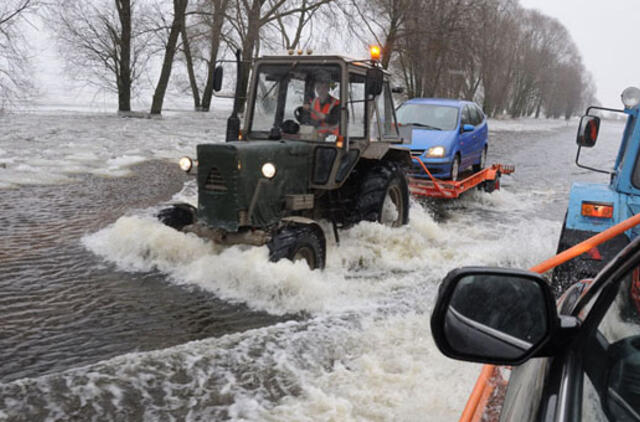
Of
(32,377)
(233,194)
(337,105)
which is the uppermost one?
(337,105)

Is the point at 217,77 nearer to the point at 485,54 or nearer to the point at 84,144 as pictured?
the point at 84,144

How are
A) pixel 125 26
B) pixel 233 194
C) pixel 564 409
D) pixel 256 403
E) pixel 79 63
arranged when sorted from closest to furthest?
pixel 564 409
pixel 256 403
pixel 233 194
pixel 125 26
pixel 79 63

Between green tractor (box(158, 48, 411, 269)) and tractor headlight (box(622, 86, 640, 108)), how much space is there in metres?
2.30

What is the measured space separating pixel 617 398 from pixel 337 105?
5.54m

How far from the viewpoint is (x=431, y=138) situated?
10906mm

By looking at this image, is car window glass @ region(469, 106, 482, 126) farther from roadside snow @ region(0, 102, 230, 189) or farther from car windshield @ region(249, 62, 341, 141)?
roadside snow @ region(0, 102, 230, 189)

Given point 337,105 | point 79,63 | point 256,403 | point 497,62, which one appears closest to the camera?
point 256,403

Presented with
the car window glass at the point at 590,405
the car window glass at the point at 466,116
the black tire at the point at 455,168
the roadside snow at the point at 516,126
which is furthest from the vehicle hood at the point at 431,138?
the roadside snow at the point at 516,126

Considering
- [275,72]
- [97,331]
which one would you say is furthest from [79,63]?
[97,331]

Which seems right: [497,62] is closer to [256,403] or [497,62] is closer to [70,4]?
[70,4]

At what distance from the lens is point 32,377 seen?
387cm

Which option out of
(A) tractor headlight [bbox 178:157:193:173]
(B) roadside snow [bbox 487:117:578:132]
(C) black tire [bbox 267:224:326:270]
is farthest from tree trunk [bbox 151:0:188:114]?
(B) roadside snow [bbox 487:117:578:132]

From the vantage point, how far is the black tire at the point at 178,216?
6.28m

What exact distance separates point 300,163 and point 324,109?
779 millimetres
